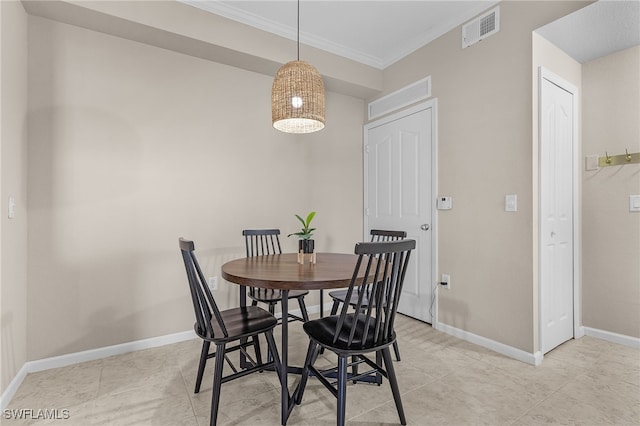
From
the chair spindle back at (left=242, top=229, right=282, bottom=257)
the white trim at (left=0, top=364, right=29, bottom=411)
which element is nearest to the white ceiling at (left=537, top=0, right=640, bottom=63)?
the chair spindle back at (left=242, top=229, right=282, bottom=257)

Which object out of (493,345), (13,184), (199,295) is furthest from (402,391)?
(13,184)

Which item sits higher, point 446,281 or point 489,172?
point 489,172

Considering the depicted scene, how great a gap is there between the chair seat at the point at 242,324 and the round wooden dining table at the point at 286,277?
129mm

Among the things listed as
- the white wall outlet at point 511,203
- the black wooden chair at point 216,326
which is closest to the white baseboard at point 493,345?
the white wall outlet at point 511,203

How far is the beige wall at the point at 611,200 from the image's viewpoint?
2.57m

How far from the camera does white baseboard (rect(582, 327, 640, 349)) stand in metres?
2.55

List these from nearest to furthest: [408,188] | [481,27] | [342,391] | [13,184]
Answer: [342,391] < [13,184] < [481,27] < [408,188]

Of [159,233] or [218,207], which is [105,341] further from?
[218,207]

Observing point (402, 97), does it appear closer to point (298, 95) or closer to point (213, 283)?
point (298, 95)

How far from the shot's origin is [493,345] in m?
2.49

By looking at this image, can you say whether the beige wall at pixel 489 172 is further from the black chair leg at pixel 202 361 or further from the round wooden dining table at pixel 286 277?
the black chair leg at pixel 202 361

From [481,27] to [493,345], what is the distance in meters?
2.57

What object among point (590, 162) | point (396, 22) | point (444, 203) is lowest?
point (444, 203)

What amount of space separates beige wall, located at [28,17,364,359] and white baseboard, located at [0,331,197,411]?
0.05 metres
